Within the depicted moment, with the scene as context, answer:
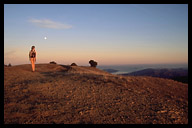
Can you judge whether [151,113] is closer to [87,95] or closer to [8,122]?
A: [87,95]

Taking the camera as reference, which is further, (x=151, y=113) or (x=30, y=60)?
(x=30, y=60)

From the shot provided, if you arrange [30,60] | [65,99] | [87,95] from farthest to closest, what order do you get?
[30,60]
[87,95]
[65,99]

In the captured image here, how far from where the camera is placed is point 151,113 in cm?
471
